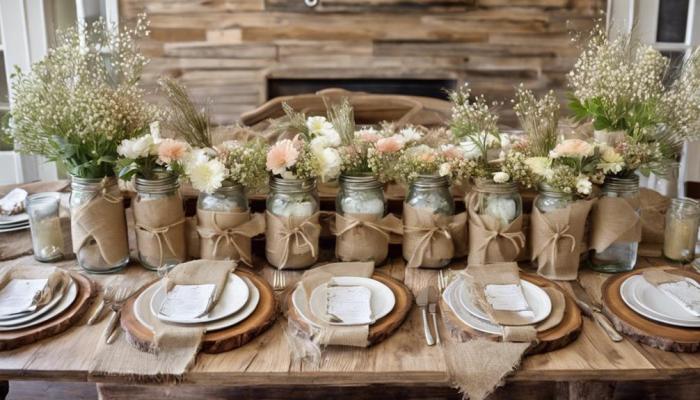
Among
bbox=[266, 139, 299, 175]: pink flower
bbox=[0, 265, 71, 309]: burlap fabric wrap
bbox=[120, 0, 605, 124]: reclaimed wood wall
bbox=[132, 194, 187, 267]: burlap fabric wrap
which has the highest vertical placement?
bbox=[120, 0, 605, 124]: reclaimed wood wall

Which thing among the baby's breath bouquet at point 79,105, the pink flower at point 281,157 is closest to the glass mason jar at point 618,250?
the pink flower at point 281,157

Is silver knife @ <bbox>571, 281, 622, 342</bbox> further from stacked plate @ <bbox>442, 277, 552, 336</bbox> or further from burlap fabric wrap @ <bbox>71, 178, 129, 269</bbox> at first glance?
burlap fabric wrap @ <bbox>71, 178, 129, 269</bbox>

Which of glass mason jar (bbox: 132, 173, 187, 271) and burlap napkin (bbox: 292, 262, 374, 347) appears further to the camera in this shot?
glass mason jar (bbox: 132, 173, 187, 271)

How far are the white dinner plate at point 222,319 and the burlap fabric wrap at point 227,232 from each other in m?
0.12

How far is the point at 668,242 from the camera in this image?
1.41 meters

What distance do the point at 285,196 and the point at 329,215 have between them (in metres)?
0.13

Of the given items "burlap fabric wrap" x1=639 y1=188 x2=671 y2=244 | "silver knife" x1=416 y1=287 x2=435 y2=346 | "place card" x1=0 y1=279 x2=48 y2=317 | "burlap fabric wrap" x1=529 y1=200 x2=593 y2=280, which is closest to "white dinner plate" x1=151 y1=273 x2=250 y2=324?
"place card" x1=0 y1=279 x2=48 y2=317

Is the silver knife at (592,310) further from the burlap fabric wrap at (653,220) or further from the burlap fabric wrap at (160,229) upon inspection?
the burlap fabric wrap at (160,229)

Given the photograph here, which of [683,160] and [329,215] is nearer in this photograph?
[329,215]

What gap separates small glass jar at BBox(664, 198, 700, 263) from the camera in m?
1.36

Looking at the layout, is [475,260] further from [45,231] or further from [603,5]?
[603,5]

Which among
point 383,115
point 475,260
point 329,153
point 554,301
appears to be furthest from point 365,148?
point 383,115

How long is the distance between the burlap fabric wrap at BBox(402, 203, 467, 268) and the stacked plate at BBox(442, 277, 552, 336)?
0.12 m

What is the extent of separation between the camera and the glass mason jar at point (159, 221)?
A: 1.30 metres
